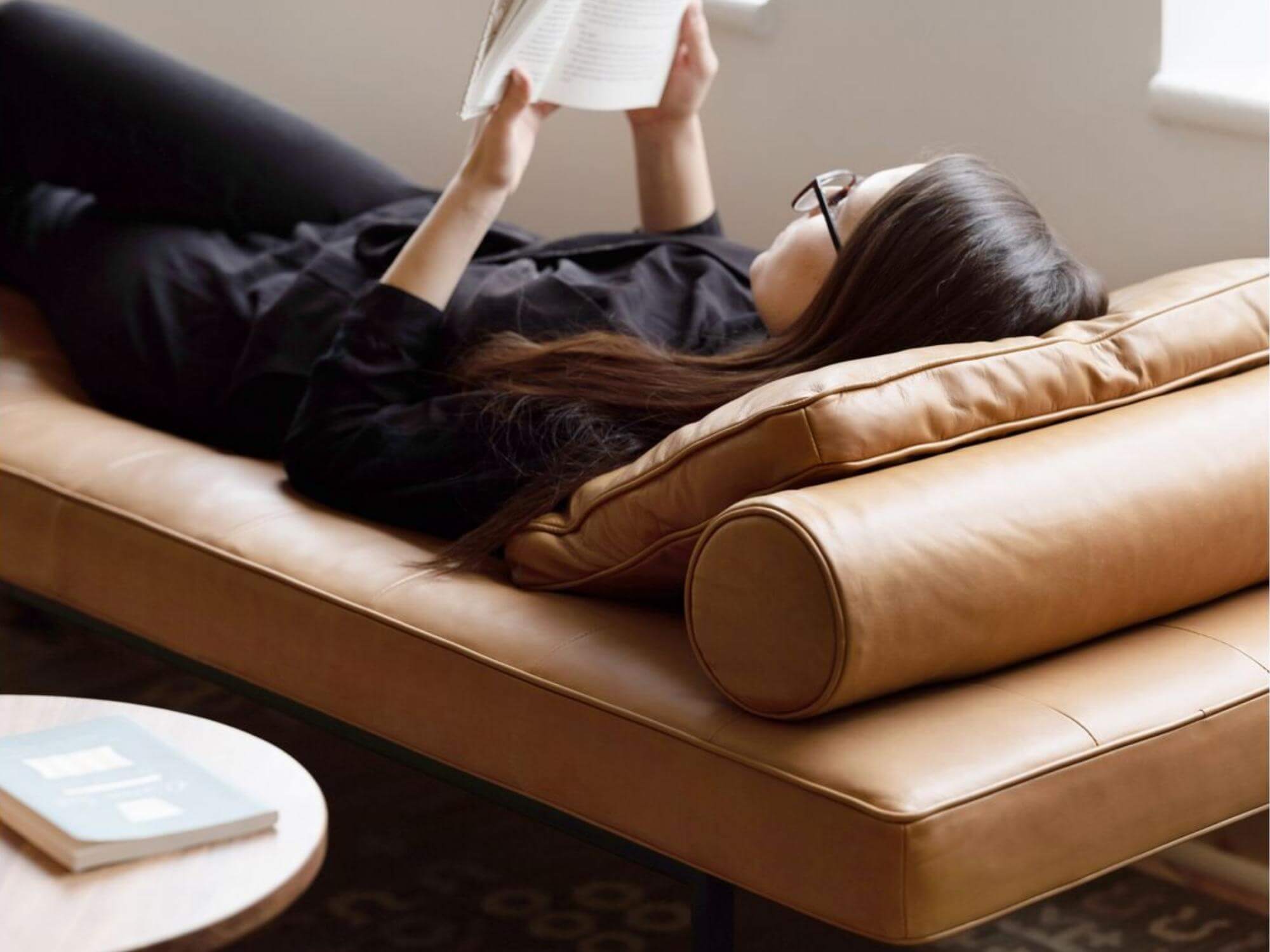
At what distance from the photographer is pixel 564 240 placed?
88.4 inches

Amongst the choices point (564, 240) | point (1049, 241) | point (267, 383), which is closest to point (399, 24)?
point (564, 240)

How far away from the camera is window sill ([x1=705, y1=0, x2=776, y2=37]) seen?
257cm

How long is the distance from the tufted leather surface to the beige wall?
70 centimetres

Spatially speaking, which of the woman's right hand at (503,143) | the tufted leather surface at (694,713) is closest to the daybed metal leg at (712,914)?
the tufted leather surface at (694,713)

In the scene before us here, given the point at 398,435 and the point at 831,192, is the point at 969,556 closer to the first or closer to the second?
the point at 831,192

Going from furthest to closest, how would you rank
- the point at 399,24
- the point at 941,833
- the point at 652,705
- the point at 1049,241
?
the point at 399,24 < the point at 1049,241 < the point at 652,705 < the point at 941,833

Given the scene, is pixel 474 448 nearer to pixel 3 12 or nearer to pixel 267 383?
pixel 267 383

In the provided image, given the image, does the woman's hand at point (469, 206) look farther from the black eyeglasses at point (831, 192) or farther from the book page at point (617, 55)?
the black eyeglasses at point (831, 192)

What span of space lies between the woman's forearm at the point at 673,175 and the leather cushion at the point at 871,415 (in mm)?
755

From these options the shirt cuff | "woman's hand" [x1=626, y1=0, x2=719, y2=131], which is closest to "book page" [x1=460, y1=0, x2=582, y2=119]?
the shirt cuff

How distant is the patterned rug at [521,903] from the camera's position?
1.88 m

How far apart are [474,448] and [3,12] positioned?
1.16m

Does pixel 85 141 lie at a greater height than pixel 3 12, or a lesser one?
lesser

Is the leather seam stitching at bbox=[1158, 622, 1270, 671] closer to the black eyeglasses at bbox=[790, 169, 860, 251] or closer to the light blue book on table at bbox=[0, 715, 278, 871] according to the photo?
the black eyeglasses at bbox=[790, 169, 860, 251]
